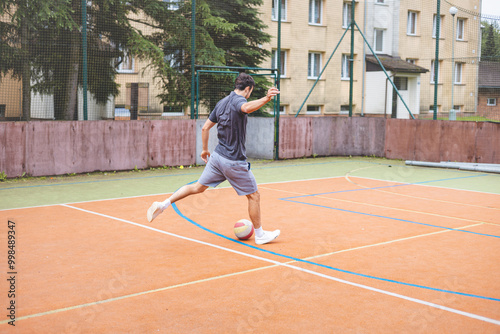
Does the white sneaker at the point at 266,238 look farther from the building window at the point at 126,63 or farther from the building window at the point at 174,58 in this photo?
the building window at the point at 174,58

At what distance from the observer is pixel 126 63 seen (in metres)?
18.0

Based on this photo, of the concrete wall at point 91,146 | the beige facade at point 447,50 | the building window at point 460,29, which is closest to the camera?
the concrete wall at point 91,146

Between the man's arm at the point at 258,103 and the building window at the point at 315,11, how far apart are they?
1099 inches

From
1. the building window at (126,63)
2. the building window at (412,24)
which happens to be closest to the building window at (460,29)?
the building window at (412,24)

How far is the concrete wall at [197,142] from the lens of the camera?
14414 mm

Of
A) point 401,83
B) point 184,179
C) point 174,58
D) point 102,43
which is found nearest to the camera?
point 184,179

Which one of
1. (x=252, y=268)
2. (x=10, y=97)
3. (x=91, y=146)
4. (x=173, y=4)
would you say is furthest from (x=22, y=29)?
(x=252, y=268)

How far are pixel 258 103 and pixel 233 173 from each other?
1056mm

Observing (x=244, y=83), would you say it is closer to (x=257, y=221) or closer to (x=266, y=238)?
(x=257, y=221)

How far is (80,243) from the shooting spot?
297 inches

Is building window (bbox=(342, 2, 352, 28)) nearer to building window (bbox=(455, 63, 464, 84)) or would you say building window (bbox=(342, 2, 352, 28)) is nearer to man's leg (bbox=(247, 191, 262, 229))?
building window (bbox=(455, 63, 464, 84))

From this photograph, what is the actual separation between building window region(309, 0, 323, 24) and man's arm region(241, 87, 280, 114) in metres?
27.9

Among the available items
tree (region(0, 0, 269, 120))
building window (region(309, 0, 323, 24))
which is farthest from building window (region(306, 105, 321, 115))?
tree (region(0, 0, 269, 120))

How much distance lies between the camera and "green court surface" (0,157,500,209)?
11.9m
